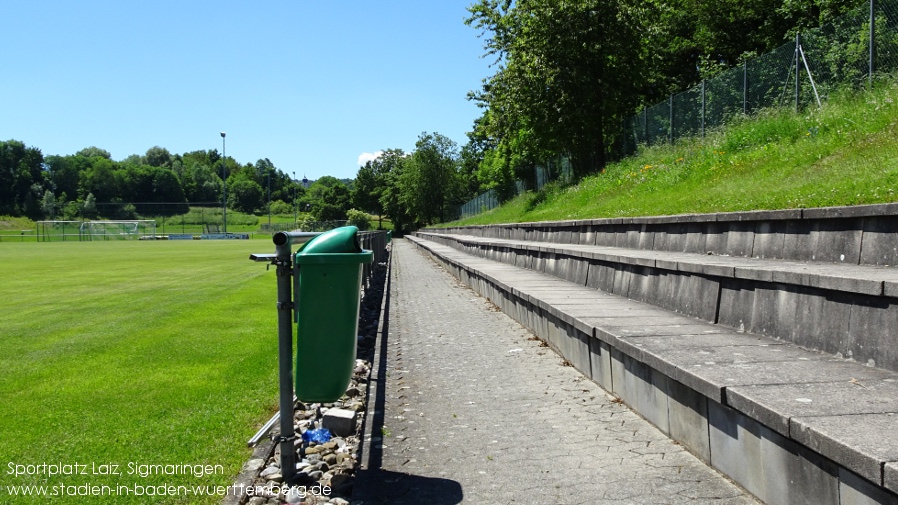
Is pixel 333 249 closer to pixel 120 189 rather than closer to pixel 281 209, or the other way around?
pixel 281 209

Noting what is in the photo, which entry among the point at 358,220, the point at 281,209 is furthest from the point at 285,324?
the point at 281,209

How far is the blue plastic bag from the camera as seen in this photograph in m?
4.43

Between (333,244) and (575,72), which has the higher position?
(575,72)

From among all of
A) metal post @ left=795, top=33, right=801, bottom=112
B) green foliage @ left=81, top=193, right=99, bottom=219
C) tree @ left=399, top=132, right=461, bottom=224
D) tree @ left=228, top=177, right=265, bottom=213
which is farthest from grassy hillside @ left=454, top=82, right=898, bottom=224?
tree @ left=228, top=177, right=265, bottom=213

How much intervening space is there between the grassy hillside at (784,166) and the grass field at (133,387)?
15.5 feet

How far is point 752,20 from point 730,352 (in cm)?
3692

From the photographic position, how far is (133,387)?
595 centimetres

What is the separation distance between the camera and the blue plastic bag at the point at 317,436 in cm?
443

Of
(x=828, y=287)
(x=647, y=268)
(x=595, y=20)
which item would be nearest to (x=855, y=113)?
(x=647, y=268)

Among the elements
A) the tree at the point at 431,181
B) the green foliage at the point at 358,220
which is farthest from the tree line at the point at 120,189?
the tree at the point at 431,181

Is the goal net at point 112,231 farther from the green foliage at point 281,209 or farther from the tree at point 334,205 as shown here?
the green foliage at point 281,209

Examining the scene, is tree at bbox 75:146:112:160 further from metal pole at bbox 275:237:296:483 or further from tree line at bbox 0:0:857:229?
metal pole at bbox 275:237:296:483

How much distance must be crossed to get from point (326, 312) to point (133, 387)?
10.3 ft

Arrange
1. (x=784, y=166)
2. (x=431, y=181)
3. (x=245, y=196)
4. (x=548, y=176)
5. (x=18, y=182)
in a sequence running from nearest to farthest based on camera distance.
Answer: (x=784, y=166) → (x=548, y=176) → (x=431, y=181) → (x=18, y=182) → (x=245, y=196)
